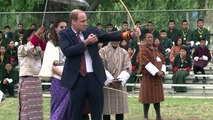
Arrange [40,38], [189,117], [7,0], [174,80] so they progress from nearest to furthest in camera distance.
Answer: [40,38] < [189,117] < [174,80] < [7,0]

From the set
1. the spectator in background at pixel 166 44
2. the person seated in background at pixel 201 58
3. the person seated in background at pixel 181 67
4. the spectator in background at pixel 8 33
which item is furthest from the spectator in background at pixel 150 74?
the spectator in background at pixel 8 33

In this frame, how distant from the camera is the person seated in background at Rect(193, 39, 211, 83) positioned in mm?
16109

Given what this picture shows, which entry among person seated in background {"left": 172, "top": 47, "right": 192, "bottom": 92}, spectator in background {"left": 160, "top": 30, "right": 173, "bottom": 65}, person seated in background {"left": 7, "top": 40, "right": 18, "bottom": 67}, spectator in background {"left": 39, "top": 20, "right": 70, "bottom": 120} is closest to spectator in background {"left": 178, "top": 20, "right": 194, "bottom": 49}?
spectator in background {"left": 160, "top": 30, "right": 173, "bottom": 65}

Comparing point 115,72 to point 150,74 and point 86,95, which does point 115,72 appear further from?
point 86,95

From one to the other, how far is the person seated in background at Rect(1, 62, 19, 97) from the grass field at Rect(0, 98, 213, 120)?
2335 millimetres

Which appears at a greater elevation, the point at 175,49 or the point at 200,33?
the point at 200,33

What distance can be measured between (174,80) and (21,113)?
7417 mm

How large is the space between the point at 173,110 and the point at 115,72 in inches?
125

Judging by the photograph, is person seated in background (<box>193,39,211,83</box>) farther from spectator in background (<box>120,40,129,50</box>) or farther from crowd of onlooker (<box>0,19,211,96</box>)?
spectator in background (<box>120,40,129,50</box>)

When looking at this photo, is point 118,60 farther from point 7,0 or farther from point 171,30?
point 7,0

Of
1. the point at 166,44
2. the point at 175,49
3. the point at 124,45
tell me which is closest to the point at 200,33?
the point at 175,49

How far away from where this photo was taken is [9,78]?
54.6ft

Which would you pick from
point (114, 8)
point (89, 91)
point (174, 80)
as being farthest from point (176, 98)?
point (114, 8)

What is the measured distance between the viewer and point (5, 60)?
57.0 ft
